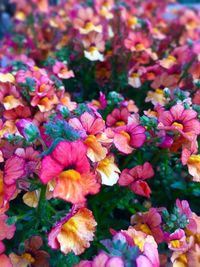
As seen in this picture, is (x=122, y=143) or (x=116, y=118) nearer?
(x=122, y=143)

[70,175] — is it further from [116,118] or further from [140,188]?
[116,118]

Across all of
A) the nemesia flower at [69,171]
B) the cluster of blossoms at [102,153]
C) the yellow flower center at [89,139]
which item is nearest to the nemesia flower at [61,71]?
the cluster of blossoms at [102,153]

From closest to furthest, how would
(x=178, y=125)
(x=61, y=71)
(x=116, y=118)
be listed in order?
(x=178, y=125), (x=116, y=118), (x=61, y=71)

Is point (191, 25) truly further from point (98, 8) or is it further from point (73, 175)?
point (73, 175)

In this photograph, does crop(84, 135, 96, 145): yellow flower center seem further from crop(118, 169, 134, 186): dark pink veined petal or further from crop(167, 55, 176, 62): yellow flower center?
crop(167, 55, 176, 62): yellow flower center

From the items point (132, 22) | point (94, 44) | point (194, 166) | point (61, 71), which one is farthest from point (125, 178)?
point (132, 22)

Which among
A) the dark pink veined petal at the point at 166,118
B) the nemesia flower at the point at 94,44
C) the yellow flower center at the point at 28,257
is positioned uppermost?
the dark pink veined petal at the point at 166,118

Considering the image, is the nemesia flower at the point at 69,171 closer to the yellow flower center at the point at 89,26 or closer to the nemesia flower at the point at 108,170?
the nemesia flower at the point at 108,170

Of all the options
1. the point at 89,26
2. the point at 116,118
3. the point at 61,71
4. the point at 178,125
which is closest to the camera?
the point at 178,125
